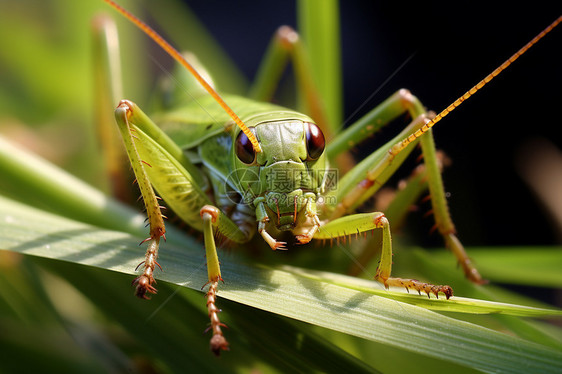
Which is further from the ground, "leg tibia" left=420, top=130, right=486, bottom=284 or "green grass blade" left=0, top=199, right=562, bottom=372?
"leg tibia" left=420, top=130, right=486, bottom=284

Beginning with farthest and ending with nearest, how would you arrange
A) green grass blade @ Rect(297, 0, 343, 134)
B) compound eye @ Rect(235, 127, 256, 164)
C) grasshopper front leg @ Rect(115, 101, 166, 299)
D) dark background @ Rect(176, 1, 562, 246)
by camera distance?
dark background @ Rect(176, 1, 562, 246), green grass blade @ Rect(297, 0, 343, 134), compound eye @ Rect(235, 127, 256, 164), grasshopper front leg @ Rect(115, 101, 166, 299)

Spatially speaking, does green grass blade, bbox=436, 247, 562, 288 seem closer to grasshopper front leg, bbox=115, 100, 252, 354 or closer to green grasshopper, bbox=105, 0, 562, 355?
green grasshopper, bbox=105, 0, 562, 355

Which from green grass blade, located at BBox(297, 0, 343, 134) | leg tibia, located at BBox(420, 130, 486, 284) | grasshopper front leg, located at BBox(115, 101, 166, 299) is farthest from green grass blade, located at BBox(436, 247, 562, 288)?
grasshopper front leg, located at BBox(115, 101, 166, 299)

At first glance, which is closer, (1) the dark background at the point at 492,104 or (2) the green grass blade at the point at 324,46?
(2) the green grass blade at the point at 324,46

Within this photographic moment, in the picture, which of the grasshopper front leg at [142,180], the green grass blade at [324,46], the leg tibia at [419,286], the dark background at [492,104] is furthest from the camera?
the dark background at [492,104]

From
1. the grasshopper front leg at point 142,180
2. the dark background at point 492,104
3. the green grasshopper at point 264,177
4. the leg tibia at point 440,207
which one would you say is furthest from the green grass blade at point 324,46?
the grasshopper front leg at point 142,180

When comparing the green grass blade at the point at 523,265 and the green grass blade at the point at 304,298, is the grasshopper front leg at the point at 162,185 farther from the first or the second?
the green grass blade at the point at 523,265

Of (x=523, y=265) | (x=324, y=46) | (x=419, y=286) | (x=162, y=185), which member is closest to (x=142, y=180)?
(x=162, y=185)

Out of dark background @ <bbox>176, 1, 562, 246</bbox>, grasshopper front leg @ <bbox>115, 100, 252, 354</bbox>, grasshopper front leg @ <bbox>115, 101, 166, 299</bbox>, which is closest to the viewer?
grasshopper front leg @ <bbox>115, 100, 252, 354</bbox>
